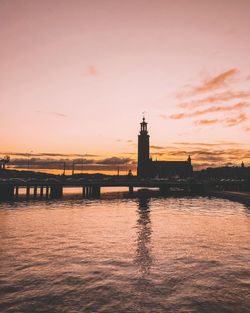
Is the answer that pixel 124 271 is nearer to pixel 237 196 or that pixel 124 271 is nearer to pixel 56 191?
pixel 237 196

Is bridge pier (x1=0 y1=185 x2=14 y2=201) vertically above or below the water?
above

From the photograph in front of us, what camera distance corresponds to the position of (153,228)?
1439 inches

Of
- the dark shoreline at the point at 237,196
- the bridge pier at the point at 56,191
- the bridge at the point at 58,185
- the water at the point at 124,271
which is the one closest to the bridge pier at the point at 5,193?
the bridge at the point at 58,185

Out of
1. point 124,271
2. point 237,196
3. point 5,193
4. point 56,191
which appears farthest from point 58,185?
point 124,271

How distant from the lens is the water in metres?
13.8

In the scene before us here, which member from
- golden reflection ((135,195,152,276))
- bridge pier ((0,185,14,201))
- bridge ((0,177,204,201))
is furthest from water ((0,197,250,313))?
bridge ((0,177,204,201))

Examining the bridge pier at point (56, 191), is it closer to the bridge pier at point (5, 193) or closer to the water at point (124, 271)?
the bridge pier at point (5, 193)

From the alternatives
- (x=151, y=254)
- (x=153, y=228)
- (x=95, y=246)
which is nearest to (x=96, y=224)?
(x=153, y=228)

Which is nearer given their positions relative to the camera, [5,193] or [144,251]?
[144,251]

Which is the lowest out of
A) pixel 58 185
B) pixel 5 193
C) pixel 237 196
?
pixel 237 196

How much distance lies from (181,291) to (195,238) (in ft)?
50.7

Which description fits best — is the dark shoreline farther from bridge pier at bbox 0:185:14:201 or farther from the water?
bridge pier at bbox 0:185:14:201

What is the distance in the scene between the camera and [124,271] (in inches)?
733

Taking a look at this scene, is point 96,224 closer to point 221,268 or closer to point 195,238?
point 195,238
